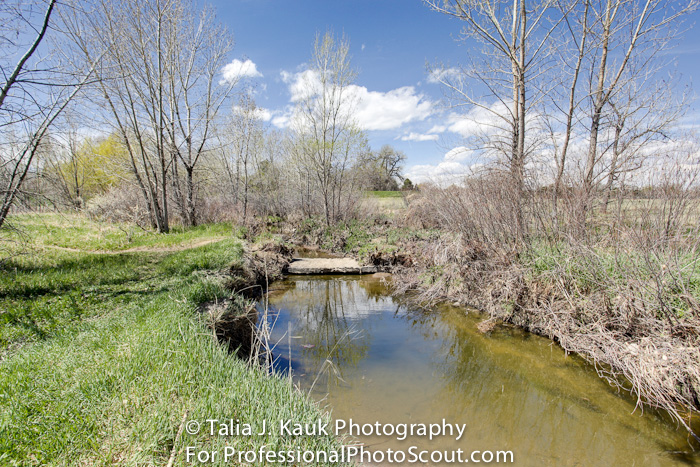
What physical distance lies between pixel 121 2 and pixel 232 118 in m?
7.35

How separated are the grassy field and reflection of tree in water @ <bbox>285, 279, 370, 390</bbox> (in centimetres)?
190

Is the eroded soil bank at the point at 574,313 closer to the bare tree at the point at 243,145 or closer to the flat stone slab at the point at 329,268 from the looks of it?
the flat stone slab at the point at 329,268

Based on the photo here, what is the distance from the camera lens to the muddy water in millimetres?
3434

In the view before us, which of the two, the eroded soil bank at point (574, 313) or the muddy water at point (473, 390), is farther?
the eroded soil bank at point (574, 313)

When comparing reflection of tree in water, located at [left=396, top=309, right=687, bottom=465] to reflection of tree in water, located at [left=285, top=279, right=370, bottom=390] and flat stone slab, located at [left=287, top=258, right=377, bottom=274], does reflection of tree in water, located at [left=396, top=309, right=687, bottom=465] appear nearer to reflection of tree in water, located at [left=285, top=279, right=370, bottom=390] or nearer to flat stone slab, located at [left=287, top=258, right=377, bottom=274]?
reflection of tree in water, located at [left=285, top=279, right=370, bottom=390]

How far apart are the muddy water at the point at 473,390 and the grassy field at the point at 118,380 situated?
1.42m

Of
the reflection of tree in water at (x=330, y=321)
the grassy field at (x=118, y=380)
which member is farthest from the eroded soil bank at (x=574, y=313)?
the grassy field at (x=118, y=380)

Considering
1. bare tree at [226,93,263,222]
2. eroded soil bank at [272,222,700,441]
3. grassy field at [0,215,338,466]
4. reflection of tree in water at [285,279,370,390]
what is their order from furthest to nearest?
1. bare tree at [226,93,263,222]
2. reflection of tree in water at [285,279,370,390]
3. eroded soil bank at [272,222,700,441]
4. grassy field at [0,215,338,466]

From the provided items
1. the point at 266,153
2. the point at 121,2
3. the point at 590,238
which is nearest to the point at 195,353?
the point at 590,238

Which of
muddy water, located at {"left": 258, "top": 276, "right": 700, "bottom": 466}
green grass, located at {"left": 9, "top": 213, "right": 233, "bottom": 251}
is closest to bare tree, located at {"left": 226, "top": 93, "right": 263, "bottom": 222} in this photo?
green grass, located at {"left": 9, "top": 213, "right": 233, "bottom": 251}

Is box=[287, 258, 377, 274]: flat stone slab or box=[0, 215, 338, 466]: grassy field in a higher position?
box=[0, 215, 338, 466]: grassy field

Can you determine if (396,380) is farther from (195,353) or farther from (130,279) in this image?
(130,279)

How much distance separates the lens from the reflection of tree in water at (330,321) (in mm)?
5422

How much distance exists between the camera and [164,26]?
1317cm
